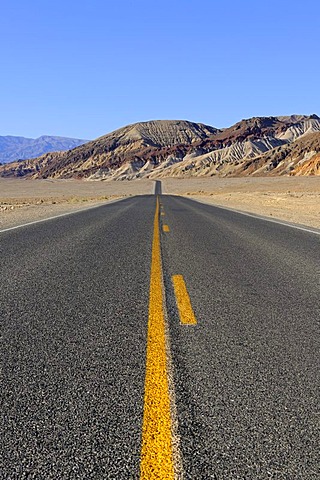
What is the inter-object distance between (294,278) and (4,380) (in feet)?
14.4

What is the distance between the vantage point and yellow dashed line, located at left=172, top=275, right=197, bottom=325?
4.18 m

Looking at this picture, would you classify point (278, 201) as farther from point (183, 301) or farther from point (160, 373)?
point (160, 373)

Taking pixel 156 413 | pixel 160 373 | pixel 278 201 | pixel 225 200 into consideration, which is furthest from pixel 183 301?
pixel 225 200

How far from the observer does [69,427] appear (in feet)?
7.55

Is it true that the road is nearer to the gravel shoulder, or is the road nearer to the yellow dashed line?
the yellow dashed line

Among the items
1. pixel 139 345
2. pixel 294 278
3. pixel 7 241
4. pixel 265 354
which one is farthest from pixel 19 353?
pixel 7 241

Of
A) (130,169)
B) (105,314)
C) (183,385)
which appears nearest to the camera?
(183,385)

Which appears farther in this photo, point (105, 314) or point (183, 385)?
point (105, 314)

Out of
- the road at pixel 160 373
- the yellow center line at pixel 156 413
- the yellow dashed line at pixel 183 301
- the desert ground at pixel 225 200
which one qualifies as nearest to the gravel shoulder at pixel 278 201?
the desert ground at pixel 225 200

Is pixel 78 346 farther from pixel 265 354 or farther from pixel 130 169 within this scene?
pixel 130 169

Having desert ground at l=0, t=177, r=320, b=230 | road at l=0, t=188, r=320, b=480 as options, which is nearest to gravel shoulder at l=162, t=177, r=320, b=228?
desert ground at l=0, t=177, r=320, b=230

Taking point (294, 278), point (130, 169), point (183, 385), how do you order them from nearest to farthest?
1. point (183, 385)
2. point (294, 278)
3. point (130, 169)

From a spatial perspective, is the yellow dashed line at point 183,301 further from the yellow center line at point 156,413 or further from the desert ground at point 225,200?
the desert ground at point 225,200

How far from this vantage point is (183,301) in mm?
4832
